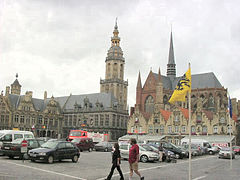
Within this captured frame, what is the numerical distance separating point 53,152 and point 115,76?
78.9m

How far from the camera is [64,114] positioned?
85.1 meters

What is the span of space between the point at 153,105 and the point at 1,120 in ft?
130

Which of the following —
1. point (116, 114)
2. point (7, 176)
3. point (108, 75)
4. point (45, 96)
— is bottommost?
point (7, 176)

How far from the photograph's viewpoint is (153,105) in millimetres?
82000

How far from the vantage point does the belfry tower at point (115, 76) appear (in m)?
95.5

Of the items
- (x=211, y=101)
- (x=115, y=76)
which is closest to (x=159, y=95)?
(x=211, y=101)

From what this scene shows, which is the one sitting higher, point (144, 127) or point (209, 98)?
point (209, 98)

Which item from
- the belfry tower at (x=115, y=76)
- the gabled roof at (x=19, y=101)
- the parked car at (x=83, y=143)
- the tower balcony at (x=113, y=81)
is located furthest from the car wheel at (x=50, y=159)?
the tower balcony at (x=113, y=81)

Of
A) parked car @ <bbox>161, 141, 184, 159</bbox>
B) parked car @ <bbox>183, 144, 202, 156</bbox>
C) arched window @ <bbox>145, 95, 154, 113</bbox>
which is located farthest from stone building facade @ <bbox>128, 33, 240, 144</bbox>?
parked car @ <bbox>161, 141, 184, 159</bbox>

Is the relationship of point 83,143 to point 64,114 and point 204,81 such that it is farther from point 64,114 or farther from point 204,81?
point 204,81

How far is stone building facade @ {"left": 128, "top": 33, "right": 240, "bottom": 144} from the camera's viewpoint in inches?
2271

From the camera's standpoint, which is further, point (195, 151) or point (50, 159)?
point (195, 151)

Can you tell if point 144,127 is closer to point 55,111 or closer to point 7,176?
point 55,111

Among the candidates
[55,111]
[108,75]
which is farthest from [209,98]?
[55,111]
